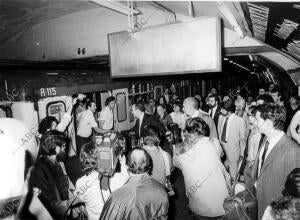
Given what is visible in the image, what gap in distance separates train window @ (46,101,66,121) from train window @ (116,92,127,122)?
7.57 ft

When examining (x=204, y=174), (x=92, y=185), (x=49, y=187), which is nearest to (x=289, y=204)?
(x=204, y=174)

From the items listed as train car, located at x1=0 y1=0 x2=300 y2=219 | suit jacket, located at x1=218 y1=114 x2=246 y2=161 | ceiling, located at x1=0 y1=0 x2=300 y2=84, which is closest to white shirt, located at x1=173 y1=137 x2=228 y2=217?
train car, located at x1=0 y1=0 x2=300 y2=219

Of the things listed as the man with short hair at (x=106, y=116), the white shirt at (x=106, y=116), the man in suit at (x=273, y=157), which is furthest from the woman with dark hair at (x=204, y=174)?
the white shirt at (x=106, y=116)

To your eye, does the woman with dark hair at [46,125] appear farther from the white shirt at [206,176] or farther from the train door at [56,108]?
the white shirt at [206,176]

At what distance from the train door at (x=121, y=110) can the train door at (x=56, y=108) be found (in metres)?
1.84

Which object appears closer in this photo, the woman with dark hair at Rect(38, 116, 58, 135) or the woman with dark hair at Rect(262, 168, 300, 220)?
the woman with dark hair at Rect(262, 168, 300, 220)

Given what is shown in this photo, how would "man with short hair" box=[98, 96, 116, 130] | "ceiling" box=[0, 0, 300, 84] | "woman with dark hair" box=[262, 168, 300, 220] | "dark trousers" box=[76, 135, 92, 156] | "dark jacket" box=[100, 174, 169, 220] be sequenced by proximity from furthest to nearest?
"man with short hair" box=[98, 96, 116, 130] → "dark trousers" box=[76, 135, 92, 156] → "ceiling" box=[0, 0, 300, 84] → "dark jacket" box=[100, 174, 169, 220] → "woman with dark hair" box=[262, 168, 300, 220]

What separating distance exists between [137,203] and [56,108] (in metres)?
4.64

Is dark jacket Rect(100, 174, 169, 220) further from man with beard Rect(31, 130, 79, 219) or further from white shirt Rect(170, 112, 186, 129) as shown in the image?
white shirt Rect(170, 112, 186, 129)

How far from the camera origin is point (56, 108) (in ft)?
19.8

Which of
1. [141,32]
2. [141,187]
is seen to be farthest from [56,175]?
[141,32]

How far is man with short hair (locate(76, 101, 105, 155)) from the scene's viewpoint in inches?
242

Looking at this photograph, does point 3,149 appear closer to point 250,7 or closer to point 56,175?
point 56,175

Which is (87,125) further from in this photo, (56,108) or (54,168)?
(54,168)
